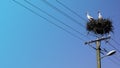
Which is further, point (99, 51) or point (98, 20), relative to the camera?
point (98, 20)

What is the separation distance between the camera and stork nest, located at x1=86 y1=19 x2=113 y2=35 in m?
16.5

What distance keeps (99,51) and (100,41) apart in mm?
463

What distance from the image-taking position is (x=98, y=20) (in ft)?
54.6

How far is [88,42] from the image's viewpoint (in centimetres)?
1580

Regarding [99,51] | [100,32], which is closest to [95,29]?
[100,32]

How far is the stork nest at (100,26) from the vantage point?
16469 millimetres

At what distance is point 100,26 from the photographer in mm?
16500

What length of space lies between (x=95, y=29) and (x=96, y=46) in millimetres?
1188

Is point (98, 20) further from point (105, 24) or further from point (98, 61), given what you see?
point (98, 61)

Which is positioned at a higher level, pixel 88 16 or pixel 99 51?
pixel 88 16

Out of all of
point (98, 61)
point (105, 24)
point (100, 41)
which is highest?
point (105, 24)

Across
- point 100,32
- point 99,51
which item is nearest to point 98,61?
point 99,51

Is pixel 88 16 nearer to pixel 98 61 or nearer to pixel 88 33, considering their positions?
pixel 88 33

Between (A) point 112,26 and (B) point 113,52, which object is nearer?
(B) point 113,52
